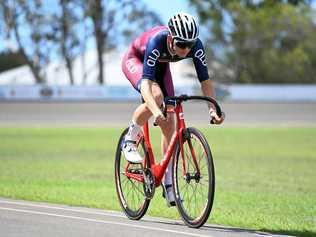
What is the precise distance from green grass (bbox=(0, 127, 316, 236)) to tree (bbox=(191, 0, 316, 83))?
211 feet

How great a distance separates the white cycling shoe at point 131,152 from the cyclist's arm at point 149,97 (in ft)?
2.43

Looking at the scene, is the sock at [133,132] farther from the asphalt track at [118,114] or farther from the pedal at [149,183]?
the asphalt track at [118,114]

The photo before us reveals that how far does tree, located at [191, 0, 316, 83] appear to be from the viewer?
304 feet

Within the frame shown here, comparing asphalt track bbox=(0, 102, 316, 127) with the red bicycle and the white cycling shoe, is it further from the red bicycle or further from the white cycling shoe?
the red bicycle

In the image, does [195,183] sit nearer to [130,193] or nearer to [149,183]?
[149,183]

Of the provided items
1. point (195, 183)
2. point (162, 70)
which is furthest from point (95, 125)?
point (195, 183)

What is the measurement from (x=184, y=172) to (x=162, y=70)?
1.21 m

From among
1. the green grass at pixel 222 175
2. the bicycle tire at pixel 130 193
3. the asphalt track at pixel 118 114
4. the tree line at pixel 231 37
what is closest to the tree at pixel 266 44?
the tree line at pixel 231 37

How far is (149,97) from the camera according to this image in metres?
8.48

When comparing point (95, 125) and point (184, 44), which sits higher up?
point (95, 125)

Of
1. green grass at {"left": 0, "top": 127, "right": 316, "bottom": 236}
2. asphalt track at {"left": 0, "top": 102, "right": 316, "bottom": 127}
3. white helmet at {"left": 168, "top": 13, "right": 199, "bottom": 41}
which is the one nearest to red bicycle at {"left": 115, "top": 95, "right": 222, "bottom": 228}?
white helmet at {"left": 168, "top": 13, "right": 199, "bottom": 41}

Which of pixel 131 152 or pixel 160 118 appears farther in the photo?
pixel 131 152

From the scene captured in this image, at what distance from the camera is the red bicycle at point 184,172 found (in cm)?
800

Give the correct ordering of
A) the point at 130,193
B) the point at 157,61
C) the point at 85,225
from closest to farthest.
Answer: the point at 85,225 < the point at 157,61 < the point at 130,193
